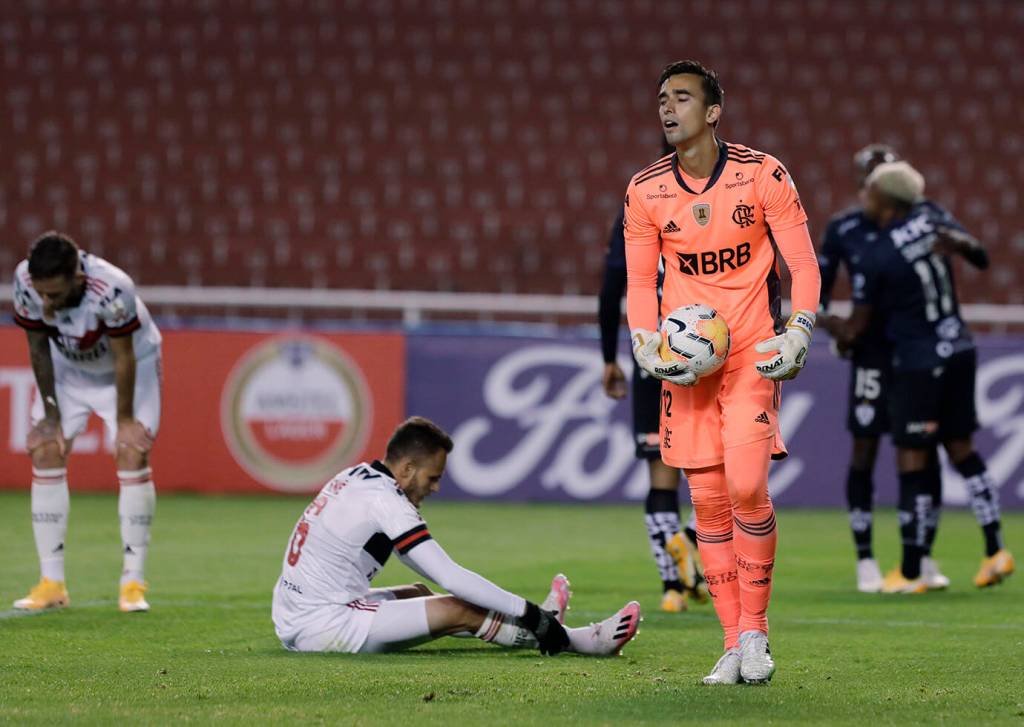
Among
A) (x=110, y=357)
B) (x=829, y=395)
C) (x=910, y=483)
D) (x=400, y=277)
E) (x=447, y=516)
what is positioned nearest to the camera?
(x=110, y=357)

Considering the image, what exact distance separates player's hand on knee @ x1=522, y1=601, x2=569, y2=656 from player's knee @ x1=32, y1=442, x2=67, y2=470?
2824mm

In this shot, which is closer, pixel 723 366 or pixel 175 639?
pixel 723 366

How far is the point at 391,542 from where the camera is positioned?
5.96 meters

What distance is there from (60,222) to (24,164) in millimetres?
1171

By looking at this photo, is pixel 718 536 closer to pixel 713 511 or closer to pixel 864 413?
pixel 713 511

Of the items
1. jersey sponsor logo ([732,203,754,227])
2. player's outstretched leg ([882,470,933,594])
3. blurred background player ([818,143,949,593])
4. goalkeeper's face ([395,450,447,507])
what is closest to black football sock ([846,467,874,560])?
blurred background player ([818,143,949,593])

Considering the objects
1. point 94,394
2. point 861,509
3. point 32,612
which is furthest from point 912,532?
point 32,612

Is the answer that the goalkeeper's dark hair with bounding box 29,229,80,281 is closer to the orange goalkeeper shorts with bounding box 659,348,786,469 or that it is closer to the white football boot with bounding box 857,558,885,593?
the orange goalkeeper shorts with bounding box 659,348,786,469

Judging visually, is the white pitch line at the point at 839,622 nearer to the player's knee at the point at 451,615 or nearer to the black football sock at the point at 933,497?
the player's knee at the point at 451,615

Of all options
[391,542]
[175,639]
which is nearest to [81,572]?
[175,639]

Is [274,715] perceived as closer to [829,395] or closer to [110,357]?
[110,357]

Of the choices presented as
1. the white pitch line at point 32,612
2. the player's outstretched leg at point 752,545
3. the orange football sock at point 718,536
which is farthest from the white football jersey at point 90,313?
the player's outstretched leg at point 752,545

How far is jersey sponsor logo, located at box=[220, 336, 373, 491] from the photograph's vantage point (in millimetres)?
13820

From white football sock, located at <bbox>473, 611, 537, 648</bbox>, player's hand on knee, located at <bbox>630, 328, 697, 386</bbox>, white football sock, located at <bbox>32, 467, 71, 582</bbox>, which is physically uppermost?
player's hand on knee, located at <bbox>630, 328, 697, 386</bbox>
